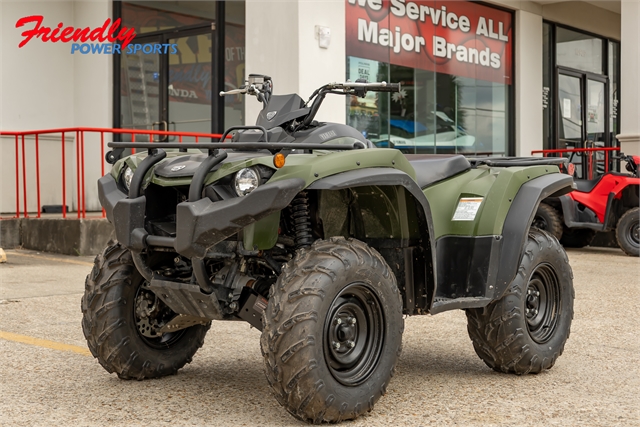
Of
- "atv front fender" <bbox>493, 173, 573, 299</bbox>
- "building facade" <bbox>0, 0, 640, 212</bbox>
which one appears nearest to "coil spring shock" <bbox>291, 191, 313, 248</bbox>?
"atv front fender" <bbox>493, 173, 573, 299</bbox>

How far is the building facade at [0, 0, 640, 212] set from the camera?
11023 mm

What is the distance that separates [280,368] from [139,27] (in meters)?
11.5

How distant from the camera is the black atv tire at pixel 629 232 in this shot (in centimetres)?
1060

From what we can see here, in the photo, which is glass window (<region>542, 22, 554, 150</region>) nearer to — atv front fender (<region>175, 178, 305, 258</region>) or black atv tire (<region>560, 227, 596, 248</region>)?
black atv tire (<region>560, 227, 596, 248</region>)

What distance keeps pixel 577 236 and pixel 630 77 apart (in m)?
2.81

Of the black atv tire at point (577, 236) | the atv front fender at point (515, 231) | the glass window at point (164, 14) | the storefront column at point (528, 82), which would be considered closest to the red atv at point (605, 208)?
the black atv tire at point (577, 236)

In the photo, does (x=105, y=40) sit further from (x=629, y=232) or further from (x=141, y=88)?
(x=629, y=232)

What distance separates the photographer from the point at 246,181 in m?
3.20

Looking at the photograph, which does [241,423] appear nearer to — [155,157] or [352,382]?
[352,382]

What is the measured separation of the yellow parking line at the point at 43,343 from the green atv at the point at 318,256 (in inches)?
35.1

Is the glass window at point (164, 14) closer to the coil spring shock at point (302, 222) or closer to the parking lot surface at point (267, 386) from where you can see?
the parking lot surface at point (267, 386)

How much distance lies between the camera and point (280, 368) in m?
3.10

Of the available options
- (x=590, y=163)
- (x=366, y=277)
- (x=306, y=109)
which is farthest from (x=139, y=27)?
(x=366, y=277)

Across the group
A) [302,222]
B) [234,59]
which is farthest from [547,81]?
[302,222]
